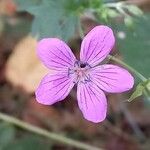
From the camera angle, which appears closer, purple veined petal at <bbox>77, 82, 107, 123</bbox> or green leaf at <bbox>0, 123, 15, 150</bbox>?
purple veined petal at <bbox>77, 82, 107, 123</bbox>

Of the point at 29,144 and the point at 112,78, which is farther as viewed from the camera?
the point at 29,144

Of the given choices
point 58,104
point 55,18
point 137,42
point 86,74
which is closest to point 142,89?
point 86,74

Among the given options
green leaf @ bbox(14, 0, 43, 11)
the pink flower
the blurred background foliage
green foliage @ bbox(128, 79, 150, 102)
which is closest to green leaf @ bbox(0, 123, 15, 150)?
the blurred background foliage

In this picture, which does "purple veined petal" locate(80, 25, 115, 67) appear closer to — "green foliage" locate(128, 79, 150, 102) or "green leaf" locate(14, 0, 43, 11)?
"green foliage" locate(128, 79, 150, 102)

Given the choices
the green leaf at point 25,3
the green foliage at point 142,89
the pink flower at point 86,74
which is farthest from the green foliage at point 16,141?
the green foliage at point 142,89

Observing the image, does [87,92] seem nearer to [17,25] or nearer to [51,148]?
[51,148]

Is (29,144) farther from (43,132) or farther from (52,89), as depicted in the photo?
(52,89)
